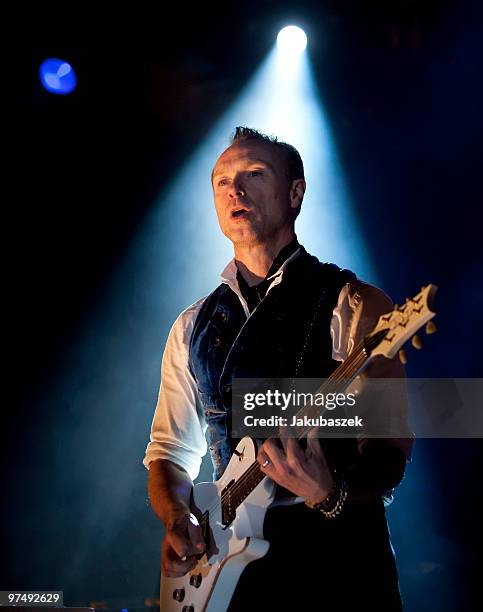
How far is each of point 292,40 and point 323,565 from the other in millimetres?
3786

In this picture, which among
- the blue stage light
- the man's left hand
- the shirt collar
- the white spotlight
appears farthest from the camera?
the white spotlight

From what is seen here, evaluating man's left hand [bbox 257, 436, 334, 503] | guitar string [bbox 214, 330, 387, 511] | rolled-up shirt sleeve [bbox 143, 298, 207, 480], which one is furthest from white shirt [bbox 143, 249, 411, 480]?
man's left hand [bbox 257, 436, 334, 503]

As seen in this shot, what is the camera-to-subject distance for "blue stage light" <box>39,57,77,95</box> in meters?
4.23

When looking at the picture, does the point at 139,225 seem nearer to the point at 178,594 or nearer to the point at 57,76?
the point at 57,76

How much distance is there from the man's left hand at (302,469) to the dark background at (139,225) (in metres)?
2.39

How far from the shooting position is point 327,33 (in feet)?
14.3

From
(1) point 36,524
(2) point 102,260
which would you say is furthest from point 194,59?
(1) point 36,524

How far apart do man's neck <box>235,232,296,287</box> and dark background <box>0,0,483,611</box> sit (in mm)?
1702

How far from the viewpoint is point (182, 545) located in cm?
199

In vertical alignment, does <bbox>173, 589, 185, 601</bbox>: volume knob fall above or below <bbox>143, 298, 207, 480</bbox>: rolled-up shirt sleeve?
below

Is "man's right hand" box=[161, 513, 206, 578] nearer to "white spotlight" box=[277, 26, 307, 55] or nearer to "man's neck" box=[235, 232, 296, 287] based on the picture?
"man's neck" box=[235, 232, 296, 287]

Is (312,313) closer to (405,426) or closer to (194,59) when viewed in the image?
(405,426)

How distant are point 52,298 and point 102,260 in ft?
1.41

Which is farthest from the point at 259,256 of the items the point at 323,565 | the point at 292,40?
the point at 292,40
